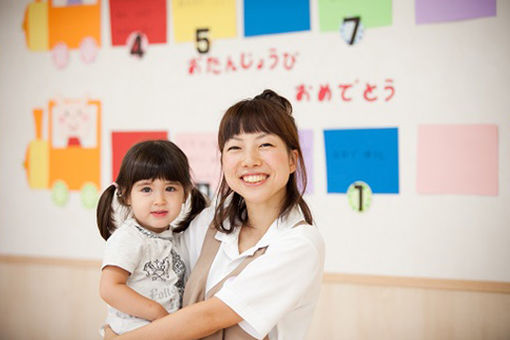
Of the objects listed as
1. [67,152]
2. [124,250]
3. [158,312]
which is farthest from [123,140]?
[158,312]

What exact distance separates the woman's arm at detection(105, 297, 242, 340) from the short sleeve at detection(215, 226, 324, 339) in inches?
0.9

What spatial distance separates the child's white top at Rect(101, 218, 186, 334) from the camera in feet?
4.23

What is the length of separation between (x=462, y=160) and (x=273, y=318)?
1.20 m

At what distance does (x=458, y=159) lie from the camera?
2.02 meters

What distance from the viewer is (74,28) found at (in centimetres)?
261

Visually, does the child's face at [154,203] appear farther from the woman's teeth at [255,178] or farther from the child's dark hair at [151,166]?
the woman's teeth at [255,178]

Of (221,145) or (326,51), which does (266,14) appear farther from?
(221,145)

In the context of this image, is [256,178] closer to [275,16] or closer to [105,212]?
[105,212]

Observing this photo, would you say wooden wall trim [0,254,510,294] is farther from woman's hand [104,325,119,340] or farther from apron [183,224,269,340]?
woman's hand [104,325,119,340]

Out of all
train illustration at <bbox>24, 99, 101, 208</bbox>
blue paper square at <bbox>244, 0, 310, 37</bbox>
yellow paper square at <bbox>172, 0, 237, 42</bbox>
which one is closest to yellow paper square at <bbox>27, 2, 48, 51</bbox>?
train illustration at <bbox>24, 99, 101, 208</bbox>

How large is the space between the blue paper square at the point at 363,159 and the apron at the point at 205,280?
3.04 ft

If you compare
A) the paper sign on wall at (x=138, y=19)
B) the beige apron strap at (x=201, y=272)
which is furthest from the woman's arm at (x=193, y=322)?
the paper sign on wall at (x=138, y=19)

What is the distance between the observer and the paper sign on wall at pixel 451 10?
196 cm

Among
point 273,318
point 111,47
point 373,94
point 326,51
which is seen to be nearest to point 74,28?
point 111,47
